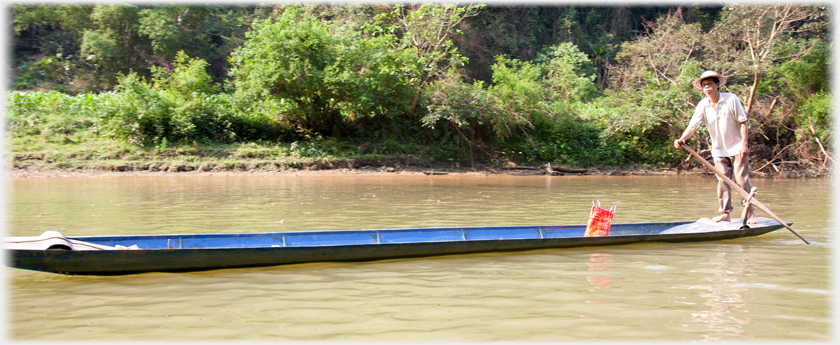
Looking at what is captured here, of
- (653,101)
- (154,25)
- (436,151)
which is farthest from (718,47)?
(154,25)

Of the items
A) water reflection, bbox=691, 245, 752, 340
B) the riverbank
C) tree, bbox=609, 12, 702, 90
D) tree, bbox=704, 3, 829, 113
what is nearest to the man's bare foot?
water reflection, bbox=691, 245, 752, 340

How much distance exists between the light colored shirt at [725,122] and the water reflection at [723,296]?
138 cm

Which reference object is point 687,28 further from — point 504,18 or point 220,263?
point 220,263

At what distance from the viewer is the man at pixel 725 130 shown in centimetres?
644

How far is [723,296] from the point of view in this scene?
4105 mm

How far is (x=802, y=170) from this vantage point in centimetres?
1859

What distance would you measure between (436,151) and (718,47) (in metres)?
10.6

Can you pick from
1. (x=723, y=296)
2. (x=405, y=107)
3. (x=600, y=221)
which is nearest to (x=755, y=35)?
(x=405, y=107)

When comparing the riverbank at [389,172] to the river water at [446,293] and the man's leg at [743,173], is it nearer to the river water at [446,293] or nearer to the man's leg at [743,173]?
the river water at [446,293]

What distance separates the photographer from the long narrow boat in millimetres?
4332

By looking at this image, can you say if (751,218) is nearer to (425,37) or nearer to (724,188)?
(724,188)

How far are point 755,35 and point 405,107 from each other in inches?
462

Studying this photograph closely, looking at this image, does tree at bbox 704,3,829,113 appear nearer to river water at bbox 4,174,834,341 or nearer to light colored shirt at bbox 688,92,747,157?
river water at bbox 4,174,834,341

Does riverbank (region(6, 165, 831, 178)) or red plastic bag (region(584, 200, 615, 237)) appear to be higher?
riverbank (region(6, 165, 831, 178))
